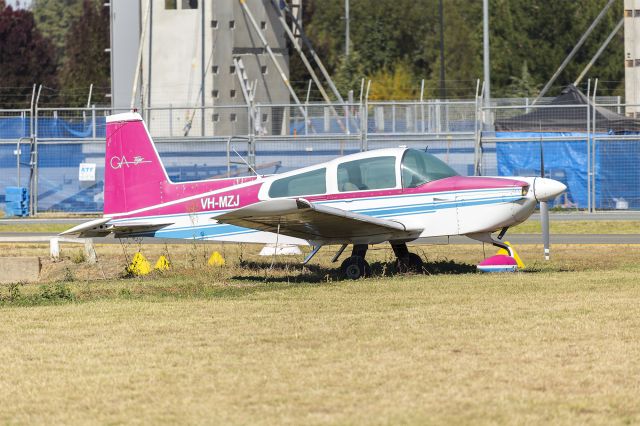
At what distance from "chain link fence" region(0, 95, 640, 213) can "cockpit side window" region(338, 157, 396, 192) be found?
12111 millimetres

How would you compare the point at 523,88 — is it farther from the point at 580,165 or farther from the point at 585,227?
the point at 585,227

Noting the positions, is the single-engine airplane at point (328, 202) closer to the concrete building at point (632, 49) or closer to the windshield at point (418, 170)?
the windshield at point (418, 170)

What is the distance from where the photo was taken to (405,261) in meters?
15.9

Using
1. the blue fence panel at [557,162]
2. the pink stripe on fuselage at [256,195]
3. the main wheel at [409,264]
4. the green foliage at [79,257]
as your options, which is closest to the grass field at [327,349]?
the main wheel at [409,264]

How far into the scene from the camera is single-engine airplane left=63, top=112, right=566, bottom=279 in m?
14.7

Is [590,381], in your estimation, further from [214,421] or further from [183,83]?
[183,83]

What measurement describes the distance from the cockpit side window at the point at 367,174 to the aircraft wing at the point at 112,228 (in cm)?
288

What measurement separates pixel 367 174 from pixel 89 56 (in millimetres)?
47359

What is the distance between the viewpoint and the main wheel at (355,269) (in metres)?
15.1

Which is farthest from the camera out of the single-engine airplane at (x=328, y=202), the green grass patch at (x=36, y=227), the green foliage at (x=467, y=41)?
the green foliage at (x=467, y=41)

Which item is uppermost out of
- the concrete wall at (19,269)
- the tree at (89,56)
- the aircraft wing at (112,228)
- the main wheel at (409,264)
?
the tree at (89,56)

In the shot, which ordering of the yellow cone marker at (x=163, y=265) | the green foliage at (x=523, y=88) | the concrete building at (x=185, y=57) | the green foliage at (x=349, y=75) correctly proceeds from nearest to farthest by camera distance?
the yellow cone marker at (x=163, y=265), the concrete building at (x=185, y=57), the green foliage at (x=349, y=75), the green foliage at (x=523, y=88)

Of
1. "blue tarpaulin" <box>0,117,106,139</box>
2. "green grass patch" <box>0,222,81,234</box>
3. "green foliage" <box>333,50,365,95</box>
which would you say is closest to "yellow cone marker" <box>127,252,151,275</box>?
"green grass patch" <box>0,222,81,234</box>

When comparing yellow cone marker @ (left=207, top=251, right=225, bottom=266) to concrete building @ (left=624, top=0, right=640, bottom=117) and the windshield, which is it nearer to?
the windshield
